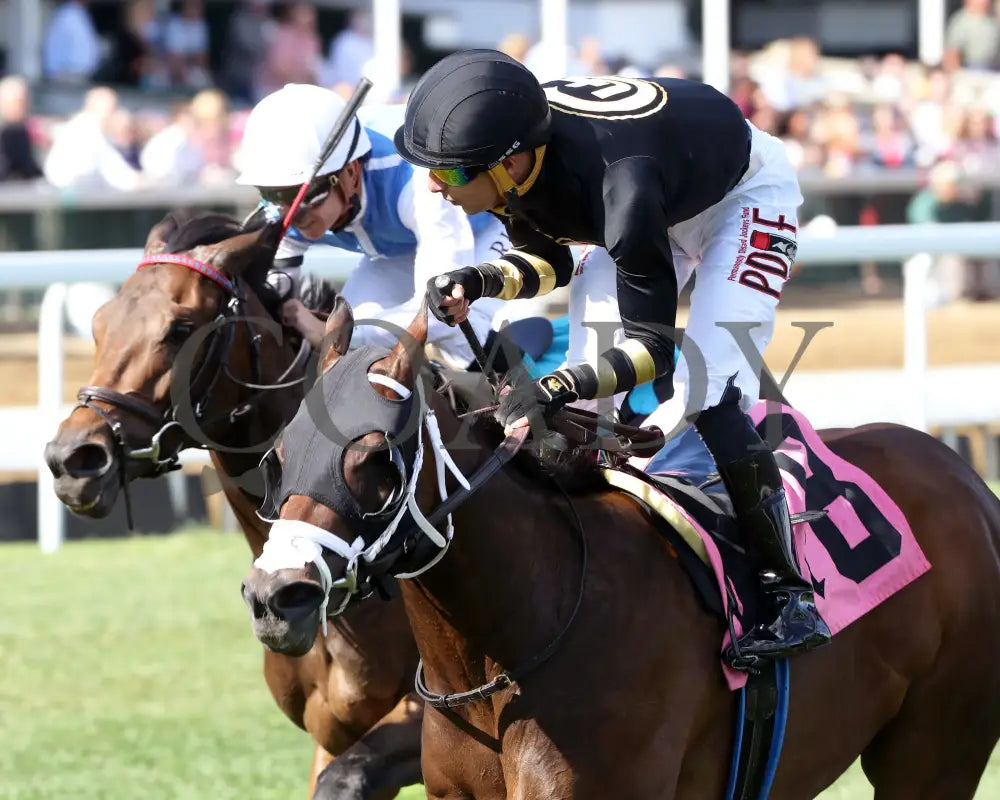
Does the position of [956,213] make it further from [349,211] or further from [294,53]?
[349,211]

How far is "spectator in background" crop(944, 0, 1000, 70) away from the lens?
16.2 m

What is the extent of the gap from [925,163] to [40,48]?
743 centimetres

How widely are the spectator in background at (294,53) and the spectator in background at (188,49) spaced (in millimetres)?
566

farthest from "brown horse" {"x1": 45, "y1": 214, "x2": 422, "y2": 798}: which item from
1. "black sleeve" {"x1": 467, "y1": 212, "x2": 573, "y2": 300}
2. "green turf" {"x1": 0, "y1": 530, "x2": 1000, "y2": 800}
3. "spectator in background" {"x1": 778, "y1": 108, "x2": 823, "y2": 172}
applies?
"spectator in background" {"x1": 778, "y1": 108, "x2": 823, "y2": 172}

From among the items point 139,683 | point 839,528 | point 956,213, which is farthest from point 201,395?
point 956,213

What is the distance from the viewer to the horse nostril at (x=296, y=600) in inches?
111

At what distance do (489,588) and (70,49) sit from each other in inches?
475

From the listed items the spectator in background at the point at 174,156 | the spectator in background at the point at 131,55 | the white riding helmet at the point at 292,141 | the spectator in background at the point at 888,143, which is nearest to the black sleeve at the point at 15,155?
the spectator in background at the point at 174,156

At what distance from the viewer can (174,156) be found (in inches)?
470

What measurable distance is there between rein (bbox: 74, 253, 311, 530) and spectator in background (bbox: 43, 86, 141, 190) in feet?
24.7

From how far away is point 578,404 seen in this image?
422 cm

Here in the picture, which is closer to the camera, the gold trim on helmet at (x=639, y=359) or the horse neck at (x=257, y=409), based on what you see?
the gold trim on helmet at (x=639, y=359)

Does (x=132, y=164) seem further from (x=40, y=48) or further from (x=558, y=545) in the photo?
(x=558, y=545)

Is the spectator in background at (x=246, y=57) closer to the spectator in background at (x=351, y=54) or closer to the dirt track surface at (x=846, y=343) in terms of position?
the spectator in background at (x=351, y=54)
